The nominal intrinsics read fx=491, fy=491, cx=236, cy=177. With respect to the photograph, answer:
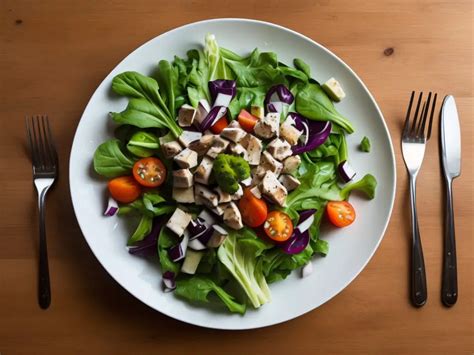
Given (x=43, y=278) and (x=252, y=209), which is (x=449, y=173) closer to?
(x=252, y=209)

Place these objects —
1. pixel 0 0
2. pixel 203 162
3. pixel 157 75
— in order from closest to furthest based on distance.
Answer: pixel 203 162 < pixel 157 75 < pixel 0 0

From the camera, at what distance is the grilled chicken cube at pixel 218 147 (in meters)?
1.95

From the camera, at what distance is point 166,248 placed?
198 cm

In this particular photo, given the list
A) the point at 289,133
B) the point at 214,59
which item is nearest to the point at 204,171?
the point at 289,133

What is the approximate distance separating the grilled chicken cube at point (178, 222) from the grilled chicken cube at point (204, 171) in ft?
0.48

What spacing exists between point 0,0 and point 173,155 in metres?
1.16

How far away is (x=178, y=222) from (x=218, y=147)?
1.10ft

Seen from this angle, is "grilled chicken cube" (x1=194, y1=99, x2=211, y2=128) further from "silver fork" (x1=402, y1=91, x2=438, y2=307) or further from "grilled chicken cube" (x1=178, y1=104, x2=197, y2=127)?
"silver fork" (x1=402, y1=91, x2=438, y2=307)

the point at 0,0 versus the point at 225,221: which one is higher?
the point at 0,0

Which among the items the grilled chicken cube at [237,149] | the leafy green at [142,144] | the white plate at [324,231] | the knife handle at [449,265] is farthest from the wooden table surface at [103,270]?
the grilled chicken cube at [237,149]

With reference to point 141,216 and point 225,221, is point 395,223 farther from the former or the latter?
point 141,216

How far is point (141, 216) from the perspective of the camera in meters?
2.03

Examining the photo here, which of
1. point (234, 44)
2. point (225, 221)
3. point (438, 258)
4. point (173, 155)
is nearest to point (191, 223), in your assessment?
point (225, 221)

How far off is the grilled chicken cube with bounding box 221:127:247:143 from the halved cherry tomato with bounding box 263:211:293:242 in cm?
34
